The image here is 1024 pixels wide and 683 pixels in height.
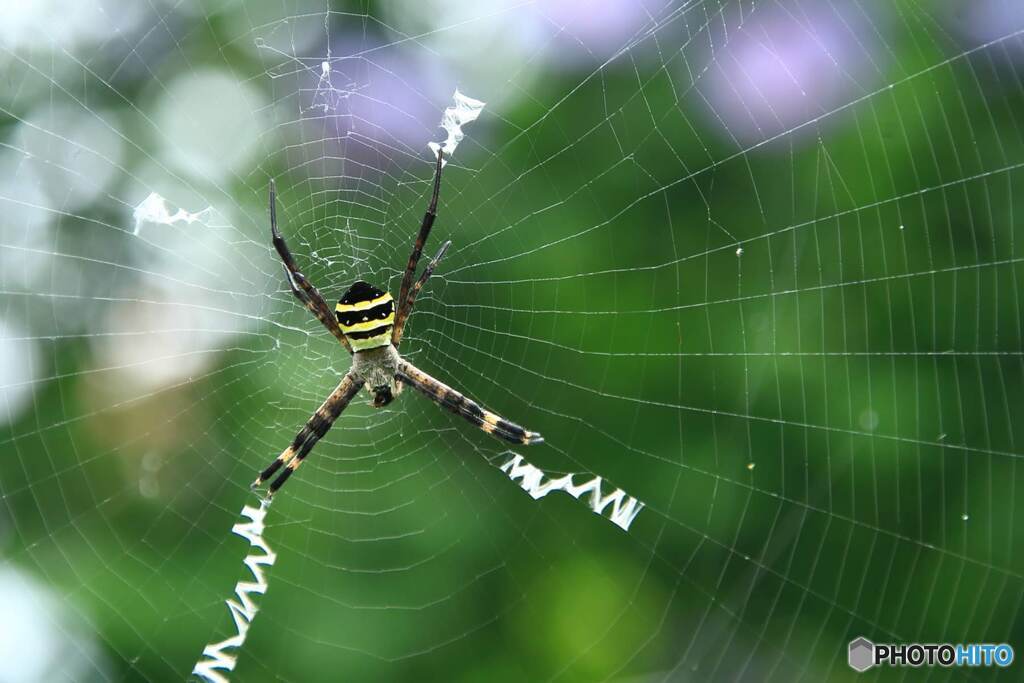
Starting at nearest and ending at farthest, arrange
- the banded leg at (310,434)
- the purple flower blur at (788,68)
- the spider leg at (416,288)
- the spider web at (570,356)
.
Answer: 1. the spider leg at (416,288)
2. the banded leg at (310,434)
3. the purple flower blur at (788,68)
4. the spider web at (570,356)

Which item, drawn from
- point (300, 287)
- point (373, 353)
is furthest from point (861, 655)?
point (300, 287)

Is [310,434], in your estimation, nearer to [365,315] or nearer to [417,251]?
[365,315]

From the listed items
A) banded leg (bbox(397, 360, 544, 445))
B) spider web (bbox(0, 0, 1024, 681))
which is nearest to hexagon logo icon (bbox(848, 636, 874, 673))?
spider web (bbox(0, 0, 1024, 681))

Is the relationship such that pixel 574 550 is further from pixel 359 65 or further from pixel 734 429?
pixel 359 65

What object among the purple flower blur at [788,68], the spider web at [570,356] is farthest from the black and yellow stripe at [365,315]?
the purple flower blur at [788,68]

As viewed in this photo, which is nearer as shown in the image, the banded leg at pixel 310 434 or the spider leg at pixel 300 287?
the spider leg at pixel 300 287

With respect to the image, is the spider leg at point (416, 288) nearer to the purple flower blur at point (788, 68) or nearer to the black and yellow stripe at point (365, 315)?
the black and yellow stripe at point (365, 315)

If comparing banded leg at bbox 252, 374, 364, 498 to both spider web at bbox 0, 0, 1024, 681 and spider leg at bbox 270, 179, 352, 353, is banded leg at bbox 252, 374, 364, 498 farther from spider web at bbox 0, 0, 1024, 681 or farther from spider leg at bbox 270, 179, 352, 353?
spider web at bbox 0, 0, 1024, 681
